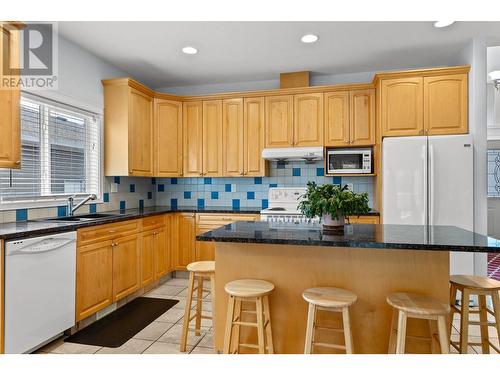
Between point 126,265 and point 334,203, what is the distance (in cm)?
224

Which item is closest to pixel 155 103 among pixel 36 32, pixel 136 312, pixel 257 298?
pixel 36 32

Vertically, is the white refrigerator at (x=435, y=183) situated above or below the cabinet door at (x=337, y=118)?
below

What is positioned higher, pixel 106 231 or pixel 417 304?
pixel 106 231

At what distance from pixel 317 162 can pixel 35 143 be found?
3.13 metres

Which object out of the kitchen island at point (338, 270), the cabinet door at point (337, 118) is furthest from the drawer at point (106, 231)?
the cabinet door at point (337, 118)

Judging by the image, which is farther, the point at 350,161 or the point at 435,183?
the point at 350,161

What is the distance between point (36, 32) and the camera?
279 centimetres

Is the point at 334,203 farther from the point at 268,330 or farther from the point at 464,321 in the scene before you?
the point at 464,321

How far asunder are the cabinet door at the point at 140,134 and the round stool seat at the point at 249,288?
223cm

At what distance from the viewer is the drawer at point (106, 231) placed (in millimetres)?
2599

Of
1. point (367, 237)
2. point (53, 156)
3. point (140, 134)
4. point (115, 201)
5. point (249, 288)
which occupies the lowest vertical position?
point (249, 288)

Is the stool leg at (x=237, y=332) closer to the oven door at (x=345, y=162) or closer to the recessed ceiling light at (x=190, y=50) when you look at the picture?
the oven door at (x=345, y=162)

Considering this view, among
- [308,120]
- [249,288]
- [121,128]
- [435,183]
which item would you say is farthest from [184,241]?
[435,183]

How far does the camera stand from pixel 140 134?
380 centimetres
